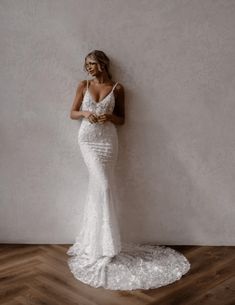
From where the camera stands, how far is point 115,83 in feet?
9.66

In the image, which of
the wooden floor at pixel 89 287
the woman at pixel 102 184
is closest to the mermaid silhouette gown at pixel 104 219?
the woman at pixel 102 184

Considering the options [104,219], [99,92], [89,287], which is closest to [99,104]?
[99,92]

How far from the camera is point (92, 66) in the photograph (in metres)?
2.82

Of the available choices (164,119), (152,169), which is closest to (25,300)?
(152,169)

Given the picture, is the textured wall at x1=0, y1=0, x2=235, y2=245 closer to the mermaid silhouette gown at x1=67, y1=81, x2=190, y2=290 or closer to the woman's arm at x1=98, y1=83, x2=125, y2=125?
the woman's arm at x1=98, y1=83, x2=125, y2=125

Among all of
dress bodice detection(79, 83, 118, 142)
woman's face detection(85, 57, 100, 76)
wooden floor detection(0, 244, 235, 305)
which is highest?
woman's face detection(85, 57, 100, 76)

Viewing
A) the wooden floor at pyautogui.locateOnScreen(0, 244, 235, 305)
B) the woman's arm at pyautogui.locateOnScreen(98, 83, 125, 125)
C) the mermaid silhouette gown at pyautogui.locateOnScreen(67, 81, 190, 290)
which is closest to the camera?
the wooden floor at pyautogui.locateOnScreen(0, 244, 235, 305)

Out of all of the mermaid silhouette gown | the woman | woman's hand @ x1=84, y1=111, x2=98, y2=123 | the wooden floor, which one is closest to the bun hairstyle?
the woman

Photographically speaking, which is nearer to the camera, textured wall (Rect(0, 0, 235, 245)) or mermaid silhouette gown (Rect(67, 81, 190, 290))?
mermaid silhouette gown (Rect(67, 81, 190, 290))

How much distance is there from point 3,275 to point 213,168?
1846mm

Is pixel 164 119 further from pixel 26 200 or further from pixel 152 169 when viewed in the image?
pixel 26 200

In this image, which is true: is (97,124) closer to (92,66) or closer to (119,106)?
(119,106)

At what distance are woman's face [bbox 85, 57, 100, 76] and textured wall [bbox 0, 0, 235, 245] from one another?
0.13m

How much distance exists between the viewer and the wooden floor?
235cm
